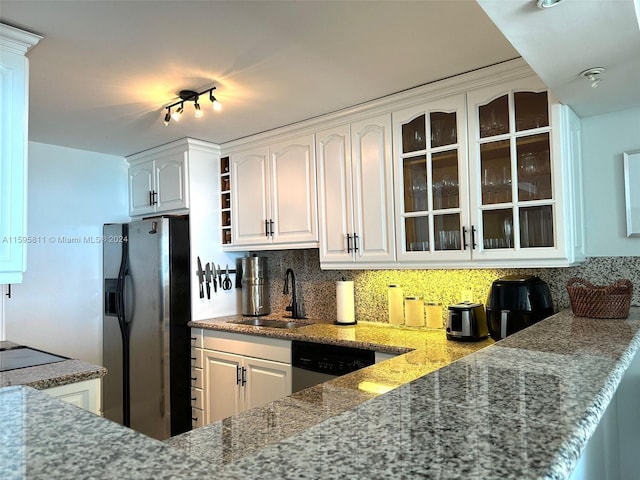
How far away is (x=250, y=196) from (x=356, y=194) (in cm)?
99

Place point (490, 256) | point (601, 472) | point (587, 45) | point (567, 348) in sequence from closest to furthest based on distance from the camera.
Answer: point (567, 348) → point (587, 45) → point (601, 472) → point (490, 256)

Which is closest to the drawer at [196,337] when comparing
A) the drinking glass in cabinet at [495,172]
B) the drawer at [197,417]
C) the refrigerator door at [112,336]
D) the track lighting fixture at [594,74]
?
the drawer at [197,417]

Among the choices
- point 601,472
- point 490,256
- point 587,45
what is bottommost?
point 601,472

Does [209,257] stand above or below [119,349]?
above

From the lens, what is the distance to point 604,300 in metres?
1.86

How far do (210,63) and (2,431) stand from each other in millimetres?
1736

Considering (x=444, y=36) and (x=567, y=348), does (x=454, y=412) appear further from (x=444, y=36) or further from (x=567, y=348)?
(x=444, y=36)

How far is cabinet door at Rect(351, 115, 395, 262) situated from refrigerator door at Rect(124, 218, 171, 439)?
146 centimetres

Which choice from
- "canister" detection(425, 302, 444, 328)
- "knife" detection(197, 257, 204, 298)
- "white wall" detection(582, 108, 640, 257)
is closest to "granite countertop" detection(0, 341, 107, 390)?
"knife" detection(197, 257, 204, 298)

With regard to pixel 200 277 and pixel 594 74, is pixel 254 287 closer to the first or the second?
pixel 200 277

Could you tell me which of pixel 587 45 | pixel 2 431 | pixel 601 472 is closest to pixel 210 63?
pixel 587 45

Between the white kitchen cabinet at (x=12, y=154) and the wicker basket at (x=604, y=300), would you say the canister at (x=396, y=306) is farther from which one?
the white kitchen cabinet at (x=12, y=154)

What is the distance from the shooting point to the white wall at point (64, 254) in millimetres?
3314

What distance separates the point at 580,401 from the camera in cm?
80
